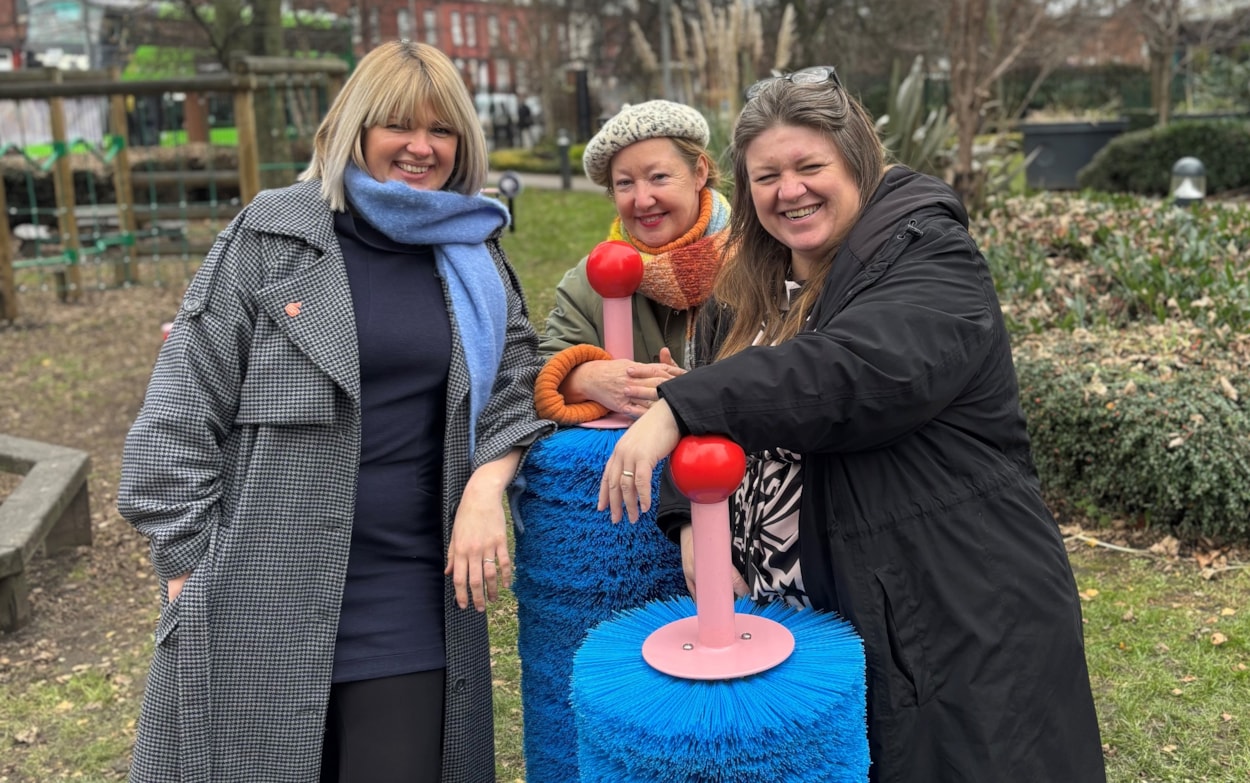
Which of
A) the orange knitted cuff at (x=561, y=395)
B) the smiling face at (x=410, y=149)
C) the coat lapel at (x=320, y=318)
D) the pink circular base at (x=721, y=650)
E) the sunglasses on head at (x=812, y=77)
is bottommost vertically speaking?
the pink circular base at (x=721, y=650)

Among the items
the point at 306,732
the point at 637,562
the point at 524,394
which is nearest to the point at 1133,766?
the point at 637,562

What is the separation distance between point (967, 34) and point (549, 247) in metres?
3.79

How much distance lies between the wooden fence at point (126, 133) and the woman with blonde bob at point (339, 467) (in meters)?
8.56

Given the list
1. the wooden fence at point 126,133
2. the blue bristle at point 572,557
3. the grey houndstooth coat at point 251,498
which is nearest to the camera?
the grey houndstooth coat at point 251,498

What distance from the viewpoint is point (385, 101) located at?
215 cm

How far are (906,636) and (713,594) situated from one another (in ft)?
1.02

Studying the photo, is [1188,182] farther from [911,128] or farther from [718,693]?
[718,693]

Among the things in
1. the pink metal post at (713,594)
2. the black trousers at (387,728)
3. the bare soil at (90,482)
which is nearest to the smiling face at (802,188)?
the pink metal post at (713,594)

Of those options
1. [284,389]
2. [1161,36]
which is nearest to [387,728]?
[284,389]

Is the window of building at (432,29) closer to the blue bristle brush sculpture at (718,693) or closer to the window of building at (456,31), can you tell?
the window of building at (456,31)

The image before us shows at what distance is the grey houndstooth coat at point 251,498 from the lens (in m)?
2.07

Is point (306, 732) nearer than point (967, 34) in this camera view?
Yes

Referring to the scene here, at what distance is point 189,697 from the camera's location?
2.11 m

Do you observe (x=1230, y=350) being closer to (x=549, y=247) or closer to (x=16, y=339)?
(x=549, y=247)
